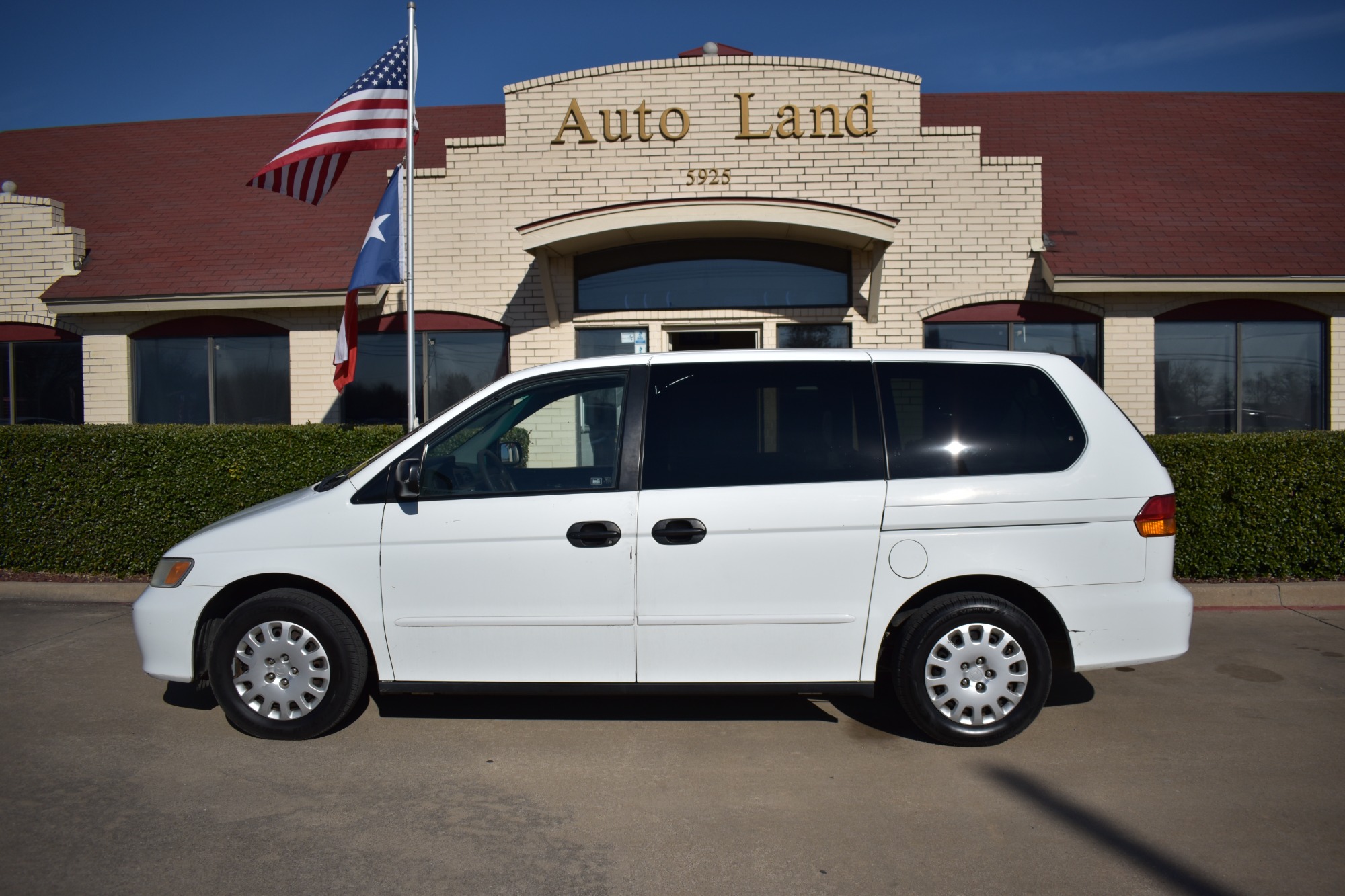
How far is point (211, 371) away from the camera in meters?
11.2

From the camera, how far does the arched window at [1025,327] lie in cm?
1046

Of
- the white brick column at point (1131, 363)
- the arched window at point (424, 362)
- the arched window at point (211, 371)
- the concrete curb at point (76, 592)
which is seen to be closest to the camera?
the concrete curb at point (76, 592)

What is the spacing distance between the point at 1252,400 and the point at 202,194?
12871 millimetres

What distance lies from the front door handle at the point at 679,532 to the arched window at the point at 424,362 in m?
6.48

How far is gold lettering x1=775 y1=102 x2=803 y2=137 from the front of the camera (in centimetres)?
1056

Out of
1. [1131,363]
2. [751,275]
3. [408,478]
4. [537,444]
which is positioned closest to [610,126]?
[751,275]

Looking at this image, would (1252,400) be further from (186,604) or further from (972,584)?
Result: (186,604)

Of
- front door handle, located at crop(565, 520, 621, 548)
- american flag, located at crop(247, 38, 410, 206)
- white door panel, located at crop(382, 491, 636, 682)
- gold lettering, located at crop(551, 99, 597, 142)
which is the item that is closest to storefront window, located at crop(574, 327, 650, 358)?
gold lettering, located at crop(551, 99, 597, 142)

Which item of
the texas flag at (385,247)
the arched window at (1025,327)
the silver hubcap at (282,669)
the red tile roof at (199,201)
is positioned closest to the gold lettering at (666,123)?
the texas flag at (385,247)

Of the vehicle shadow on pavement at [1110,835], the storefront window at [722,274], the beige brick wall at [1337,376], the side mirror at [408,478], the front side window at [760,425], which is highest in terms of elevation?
the storefront window at [722,274]

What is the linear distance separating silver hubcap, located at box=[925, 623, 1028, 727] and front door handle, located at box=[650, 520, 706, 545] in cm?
128

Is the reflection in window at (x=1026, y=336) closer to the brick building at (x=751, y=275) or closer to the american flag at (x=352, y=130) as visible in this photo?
the brick building at (x=751, y=275)

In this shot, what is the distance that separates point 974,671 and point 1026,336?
6.65 m

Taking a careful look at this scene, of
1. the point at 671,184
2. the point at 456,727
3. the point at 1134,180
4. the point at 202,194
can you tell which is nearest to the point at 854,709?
the point at 456,727
